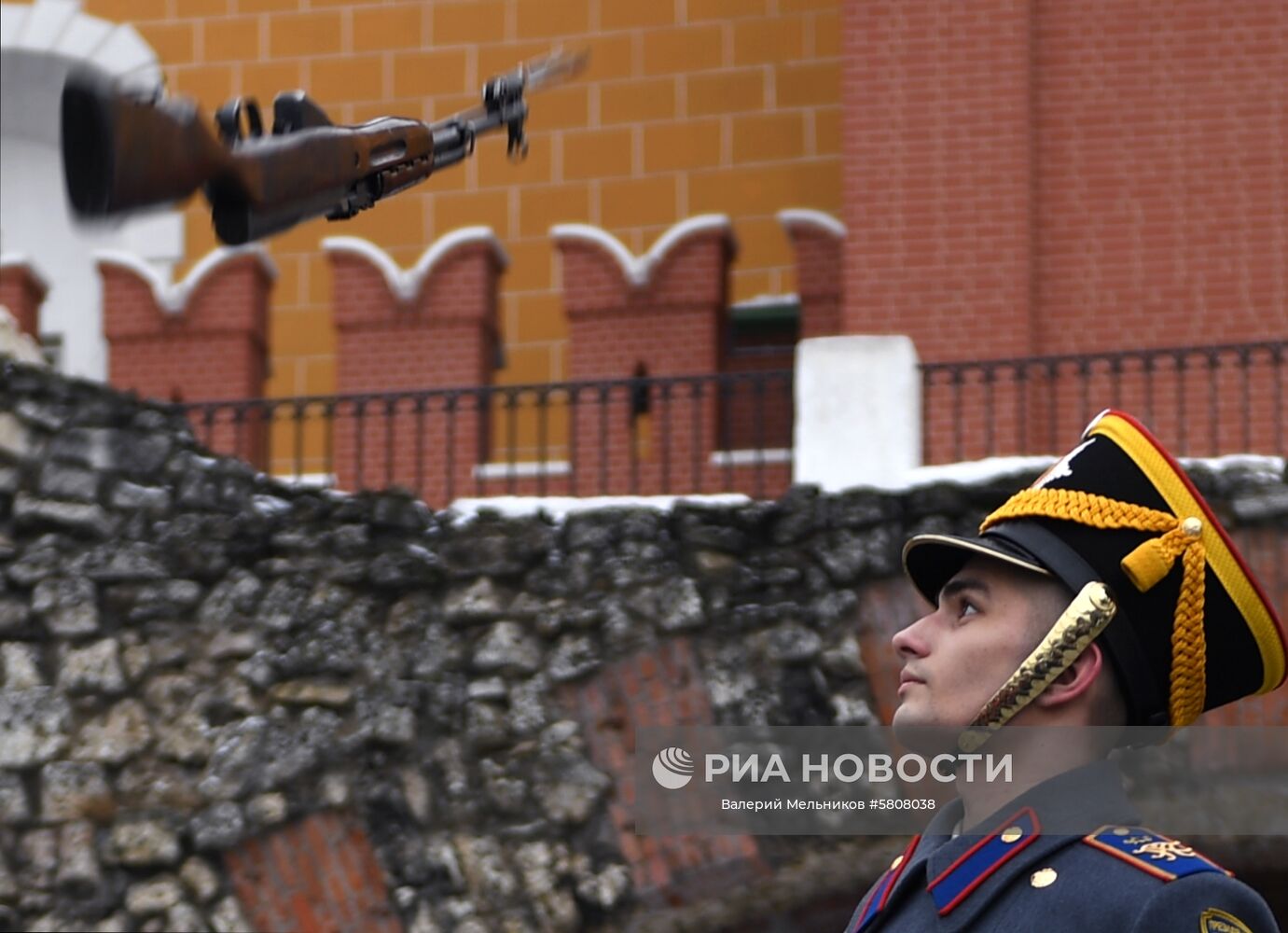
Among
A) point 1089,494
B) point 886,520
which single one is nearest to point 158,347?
point 886,520

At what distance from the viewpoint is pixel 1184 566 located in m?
3.29

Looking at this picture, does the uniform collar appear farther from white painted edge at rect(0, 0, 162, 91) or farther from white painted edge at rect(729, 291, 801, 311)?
white painted edge at rect(0, 0, 162, 91)

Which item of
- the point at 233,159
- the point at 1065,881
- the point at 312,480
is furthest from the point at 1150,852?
the point at 312,480

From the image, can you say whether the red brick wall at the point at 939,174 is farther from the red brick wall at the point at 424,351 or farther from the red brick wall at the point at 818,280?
the red brick wall at the point at 424,351

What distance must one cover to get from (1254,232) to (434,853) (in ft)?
13.7

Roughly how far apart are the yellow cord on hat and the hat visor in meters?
0.10

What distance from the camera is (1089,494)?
3389 millimetres

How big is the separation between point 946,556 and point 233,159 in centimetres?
130

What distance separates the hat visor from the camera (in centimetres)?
331

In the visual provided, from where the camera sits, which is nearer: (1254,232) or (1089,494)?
(1089,494)

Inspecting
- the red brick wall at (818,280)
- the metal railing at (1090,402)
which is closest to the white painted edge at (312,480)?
the red brick wall at (818,280)

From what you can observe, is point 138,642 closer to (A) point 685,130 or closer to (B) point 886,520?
(B) point 886,520

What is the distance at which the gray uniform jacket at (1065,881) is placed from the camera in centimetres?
306

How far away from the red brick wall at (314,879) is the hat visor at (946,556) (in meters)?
4.91
